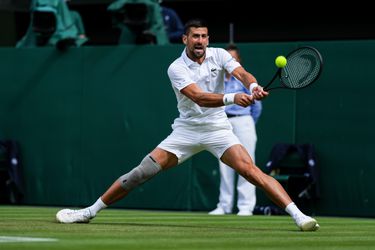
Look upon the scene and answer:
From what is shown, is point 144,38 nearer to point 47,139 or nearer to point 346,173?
point 47,139

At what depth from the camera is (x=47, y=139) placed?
17.0 m

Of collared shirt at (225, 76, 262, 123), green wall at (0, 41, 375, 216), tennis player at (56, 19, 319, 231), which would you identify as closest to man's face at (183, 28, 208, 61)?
tennis player at (56, 19, 319, 231)

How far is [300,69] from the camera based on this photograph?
10133 mm

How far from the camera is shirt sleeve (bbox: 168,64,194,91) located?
408 inches

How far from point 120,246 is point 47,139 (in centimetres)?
919

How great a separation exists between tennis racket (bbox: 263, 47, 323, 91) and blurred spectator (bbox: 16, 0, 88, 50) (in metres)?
7.52

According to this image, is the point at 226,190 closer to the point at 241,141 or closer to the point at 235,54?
the point at 241,141

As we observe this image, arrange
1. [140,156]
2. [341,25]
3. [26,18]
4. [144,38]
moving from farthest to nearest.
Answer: [26,18], [341,25], [144,38], [140,156]

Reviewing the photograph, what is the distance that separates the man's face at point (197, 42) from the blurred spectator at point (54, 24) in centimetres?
675

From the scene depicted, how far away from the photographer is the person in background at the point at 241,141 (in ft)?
47.7

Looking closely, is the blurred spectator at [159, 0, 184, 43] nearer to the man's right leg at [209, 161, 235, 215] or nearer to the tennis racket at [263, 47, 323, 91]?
the man's right leg at [209, 161, 235, 215]

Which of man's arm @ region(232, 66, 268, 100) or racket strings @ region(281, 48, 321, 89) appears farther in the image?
racket strings @ region(281, 48, 321, 89)

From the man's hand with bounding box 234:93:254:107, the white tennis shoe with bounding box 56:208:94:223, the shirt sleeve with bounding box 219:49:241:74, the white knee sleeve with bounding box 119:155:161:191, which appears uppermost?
the shirt sleeve with bounding box 219:49:241:74

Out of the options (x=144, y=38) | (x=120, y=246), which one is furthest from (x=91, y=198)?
(x=120, y=246)
